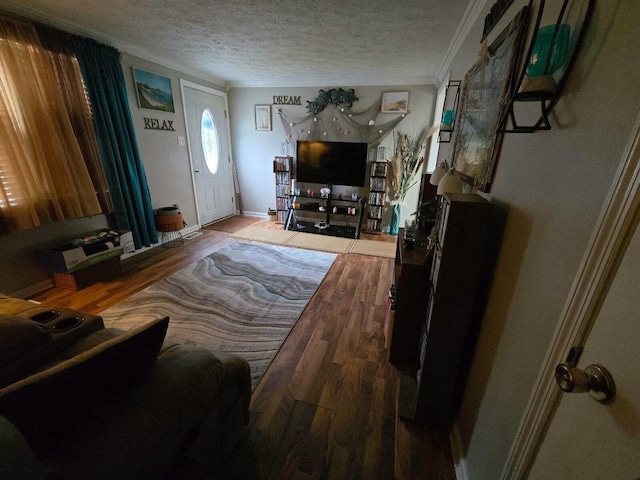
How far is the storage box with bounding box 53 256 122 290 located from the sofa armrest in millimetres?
2619

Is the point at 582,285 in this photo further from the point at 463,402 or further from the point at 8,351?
the point at 8,351

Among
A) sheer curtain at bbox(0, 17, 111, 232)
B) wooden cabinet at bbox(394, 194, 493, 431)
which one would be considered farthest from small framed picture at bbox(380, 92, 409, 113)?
sheer curtain at bbox(0, 17, 111, 232)

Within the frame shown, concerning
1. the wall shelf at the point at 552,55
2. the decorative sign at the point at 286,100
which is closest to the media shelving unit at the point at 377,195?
the decorative sign at the point at 286,100

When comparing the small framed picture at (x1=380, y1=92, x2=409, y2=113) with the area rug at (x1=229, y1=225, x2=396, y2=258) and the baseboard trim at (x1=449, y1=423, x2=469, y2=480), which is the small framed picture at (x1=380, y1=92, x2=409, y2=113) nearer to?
the area rug at (x1=229, y1=225, x2=396, y2=258)

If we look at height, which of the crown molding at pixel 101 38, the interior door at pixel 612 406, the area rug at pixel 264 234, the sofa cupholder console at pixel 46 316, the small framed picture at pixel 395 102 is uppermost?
the crown molding at pixel 101 38

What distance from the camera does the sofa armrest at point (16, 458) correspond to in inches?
18.4

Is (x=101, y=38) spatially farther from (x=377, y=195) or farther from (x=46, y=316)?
(x=377, y=195)

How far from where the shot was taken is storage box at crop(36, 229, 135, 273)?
244 centimetres

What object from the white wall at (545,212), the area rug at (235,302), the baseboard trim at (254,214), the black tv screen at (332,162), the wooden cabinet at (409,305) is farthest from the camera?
the baseboard trim at (254,214)

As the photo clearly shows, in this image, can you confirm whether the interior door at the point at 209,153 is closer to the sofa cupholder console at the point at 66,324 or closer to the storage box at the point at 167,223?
the storage box at the point at 167,223

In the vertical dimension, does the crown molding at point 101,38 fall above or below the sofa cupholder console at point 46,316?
above

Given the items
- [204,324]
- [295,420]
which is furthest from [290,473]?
[204,324]

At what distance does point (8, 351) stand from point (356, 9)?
266cm

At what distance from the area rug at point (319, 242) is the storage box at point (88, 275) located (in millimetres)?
1600
